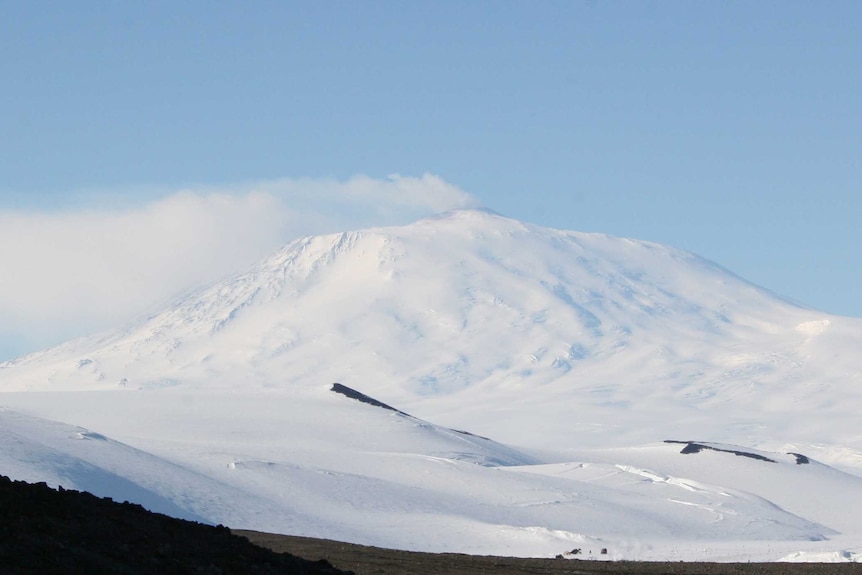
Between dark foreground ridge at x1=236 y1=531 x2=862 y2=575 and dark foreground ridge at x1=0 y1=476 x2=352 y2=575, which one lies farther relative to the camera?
dark foreground ridge at x1=236 y1=531 x2=862 y2=575

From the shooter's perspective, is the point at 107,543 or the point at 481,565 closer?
the point at 107,543

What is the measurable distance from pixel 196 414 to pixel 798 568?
55.0 metres

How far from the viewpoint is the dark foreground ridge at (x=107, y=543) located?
2006 cm

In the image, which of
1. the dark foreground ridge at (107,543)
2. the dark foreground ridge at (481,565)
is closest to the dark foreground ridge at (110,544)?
the dark foreground ridge at (107,543)

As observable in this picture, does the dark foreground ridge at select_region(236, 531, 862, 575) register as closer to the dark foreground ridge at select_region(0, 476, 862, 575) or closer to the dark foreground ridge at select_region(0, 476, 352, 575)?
the dark foreground ridge at select_region(0, 476, 862, 575)

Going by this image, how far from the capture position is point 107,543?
21.9 metres

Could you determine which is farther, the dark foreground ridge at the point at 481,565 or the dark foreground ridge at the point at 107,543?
the dark foreground ridge at the point at 481,565

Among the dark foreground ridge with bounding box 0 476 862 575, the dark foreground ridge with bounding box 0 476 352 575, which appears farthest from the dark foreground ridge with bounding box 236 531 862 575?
the dark foreground ridge with bounding box 0 476 352 575

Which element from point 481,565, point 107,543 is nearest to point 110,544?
point 107,543

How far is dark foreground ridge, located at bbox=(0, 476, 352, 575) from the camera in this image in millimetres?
20062

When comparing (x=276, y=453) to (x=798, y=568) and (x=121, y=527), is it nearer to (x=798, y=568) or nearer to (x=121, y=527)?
(x=798, y=568)

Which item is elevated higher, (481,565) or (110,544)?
(481,565)

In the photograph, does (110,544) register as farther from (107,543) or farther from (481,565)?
(481,565)

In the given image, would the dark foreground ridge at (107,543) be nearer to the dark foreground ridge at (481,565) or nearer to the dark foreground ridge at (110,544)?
the dark foreground ridge at (110,544)
